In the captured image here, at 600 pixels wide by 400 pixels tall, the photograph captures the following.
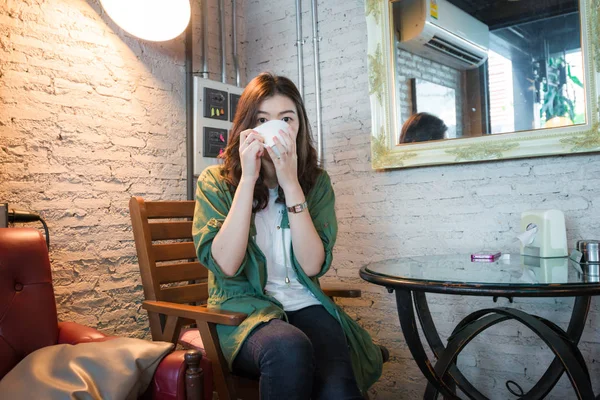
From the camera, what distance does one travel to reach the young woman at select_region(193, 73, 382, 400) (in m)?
1.39

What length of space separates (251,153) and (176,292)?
0.82m

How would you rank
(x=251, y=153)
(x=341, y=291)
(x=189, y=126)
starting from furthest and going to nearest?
(x=189, y=126) → (x=341, y=291) → (x=251, y=153)

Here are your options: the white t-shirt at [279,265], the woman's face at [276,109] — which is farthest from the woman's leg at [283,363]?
the woman's face at [276,109]

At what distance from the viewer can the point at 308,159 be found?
189cm

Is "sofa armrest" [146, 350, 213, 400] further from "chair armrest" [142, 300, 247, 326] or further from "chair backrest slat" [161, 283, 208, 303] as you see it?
"chair backrest slat" [161, 283, 208, 303]

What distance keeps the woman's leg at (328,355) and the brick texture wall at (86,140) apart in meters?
0.96

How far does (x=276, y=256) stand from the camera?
171 centimetres

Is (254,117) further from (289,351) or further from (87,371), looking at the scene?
(87,371)

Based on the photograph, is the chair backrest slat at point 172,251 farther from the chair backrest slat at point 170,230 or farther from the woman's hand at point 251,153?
the woman's hand at point 251,153

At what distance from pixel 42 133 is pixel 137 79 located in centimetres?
55

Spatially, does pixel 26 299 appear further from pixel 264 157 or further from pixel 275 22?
pixel 275 22

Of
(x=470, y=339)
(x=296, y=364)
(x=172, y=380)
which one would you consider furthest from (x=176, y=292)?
(x=470, y=339)

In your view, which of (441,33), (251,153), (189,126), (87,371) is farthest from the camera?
(189,126)

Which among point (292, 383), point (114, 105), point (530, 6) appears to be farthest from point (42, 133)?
point (530, 6)
